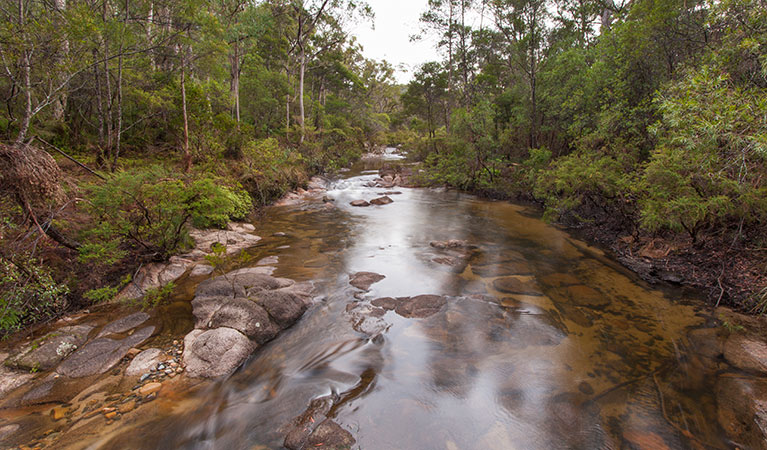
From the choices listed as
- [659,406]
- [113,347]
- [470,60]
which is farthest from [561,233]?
[470,60]

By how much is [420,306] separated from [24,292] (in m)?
5.59

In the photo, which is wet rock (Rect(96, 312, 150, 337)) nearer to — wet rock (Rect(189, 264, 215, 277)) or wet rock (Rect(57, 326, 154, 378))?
wet rock (Rect(57, 326, 154, 378))

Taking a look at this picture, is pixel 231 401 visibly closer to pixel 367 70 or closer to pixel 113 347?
pixel 113 347

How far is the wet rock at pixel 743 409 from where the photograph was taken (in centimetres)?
309

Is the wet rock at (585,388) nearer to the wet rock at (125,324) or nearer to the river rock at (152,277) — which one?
the wet rock at (125,324)

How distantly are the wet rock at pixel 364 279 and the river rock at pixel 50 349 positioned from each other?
4208mm

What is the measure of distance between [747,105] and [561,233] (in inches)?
257

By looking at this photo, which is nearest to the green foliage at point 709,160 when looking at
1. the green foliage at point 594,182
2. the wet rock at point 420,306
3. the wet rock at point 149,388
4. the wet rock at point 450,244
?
the green foliage at point 594,182

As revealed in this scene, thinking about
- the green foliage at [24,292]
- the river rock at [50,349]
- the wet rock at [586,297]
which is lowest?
the wet rock at [586,297]

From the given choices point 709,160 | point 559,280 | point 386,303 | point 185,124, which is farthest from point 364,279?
point 185,124

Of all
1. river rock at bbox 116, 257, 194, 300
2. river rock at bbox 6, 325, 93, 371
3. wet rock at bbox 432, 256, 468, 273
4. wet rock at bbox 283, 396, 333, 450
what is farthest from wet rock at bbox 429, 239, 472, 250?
river rock at bbox 6, 325, 93, 371

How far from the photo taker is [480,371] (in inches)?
166

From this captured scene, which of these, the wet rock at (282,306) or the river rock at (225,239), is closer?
the wet rock at (282,306)

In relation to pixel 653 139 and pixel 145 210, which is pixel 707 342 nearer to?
pixel 653 139
